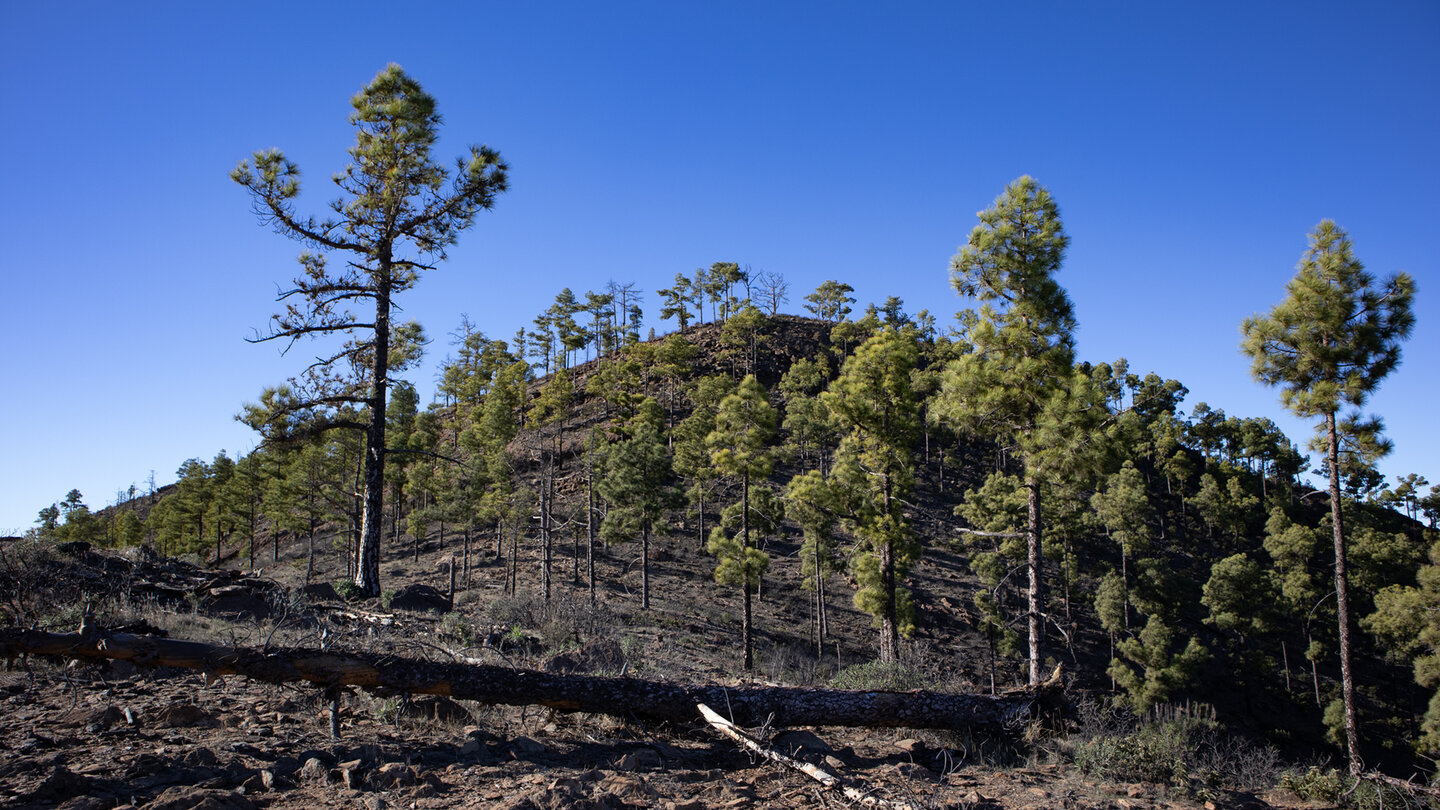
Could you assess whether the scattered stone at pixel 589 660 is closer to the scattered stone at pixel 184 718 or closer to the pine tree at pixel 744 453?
the scattered stone at pixel 184 718

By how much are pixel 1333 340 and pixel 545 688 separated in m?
16.3

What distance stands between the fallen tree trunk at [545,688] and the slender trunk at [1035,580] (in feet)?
→ 18.3

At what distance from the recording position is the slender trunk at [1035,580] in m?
12.2

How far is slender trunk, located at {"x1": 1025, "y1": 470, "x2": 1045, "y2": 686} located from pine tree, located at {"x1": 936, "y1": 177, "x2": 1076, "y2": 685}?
0.07 feet

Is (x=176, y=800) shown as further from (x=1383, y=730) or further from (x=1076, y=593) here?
(x=1383, y=730)

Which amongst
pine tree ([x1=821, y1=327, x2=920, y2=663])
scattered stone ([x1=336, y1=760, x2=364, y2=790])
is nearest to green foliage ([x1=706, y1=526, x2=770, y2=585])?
pine tree ([x1=821, y1=327, x2=920, y2=663])

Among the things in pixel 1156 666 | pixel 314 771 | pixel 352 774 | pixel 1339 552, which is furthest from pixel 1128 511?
pixel 314 771

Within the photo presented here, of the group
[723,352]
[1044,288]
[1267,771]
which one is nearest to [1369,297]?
[1044,288]

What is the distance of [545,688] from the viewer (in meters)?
5.66

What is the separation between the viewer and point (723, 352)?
71.6 metres

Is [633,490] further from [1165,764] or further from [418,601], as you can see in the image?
[1165,764]

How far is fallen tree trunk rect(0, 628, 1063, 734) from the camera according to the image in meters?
5.01

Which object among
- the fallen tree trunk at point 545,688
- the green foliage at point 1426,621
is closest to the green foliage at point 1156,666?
the green foliage at point 1426,621

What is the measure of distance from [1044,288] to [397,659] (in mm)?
12603
